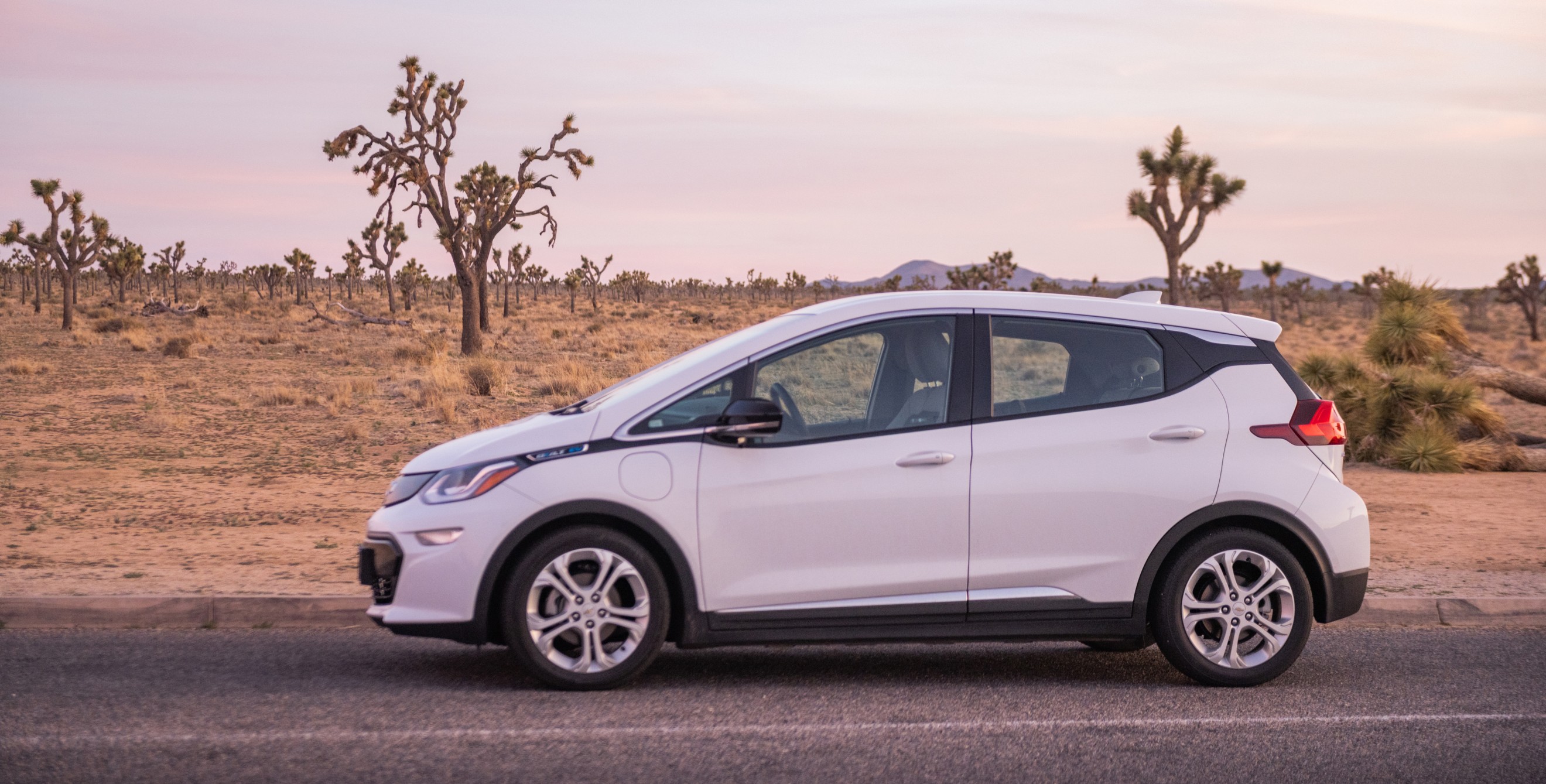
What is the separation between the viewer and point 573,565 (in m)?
5.59

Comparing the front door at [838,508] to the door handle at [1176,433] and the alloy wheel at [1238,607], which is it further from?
the alloy wheel at [1238,607]

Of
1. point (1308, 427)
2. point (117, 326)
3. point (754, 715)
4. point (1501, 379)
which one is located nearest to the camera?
point (754, 715)

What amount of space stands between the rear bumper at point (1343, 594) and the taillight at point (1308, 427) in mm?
616

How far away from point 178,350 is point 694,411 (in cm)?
3100

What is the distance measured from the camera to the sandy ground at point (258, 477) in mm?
8930

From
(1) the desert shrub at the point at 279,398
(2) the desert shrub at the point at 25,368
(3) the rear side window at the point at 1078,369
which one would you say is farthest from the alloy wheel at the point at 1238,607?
(2) the desert shrub at the point at 25,368

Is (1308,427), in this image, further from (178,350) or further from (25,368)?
(178,350)

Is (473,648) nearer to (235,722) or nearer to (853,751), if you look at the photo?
(235,722)

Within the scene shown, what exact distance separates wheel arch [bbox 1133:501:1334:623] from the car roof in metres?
0.88

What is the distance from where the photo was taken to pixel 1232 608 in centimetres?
595

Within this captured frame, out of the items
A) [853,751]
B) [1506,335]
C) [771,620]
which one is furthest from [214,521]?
[1506,335]

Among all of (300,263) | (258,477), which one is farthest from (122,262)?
(258,477)

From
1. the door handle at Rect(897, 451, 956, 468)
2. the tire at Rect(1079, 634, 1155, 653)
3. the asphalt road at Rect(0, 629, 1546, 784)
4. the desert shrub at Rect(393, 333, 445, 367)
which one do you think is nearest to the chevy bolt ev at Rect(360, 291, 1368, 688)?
the door handle at Rect(897, 451, 956, 468)

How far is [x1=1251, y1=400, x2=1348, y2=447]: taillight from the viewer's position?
5.98 meters
